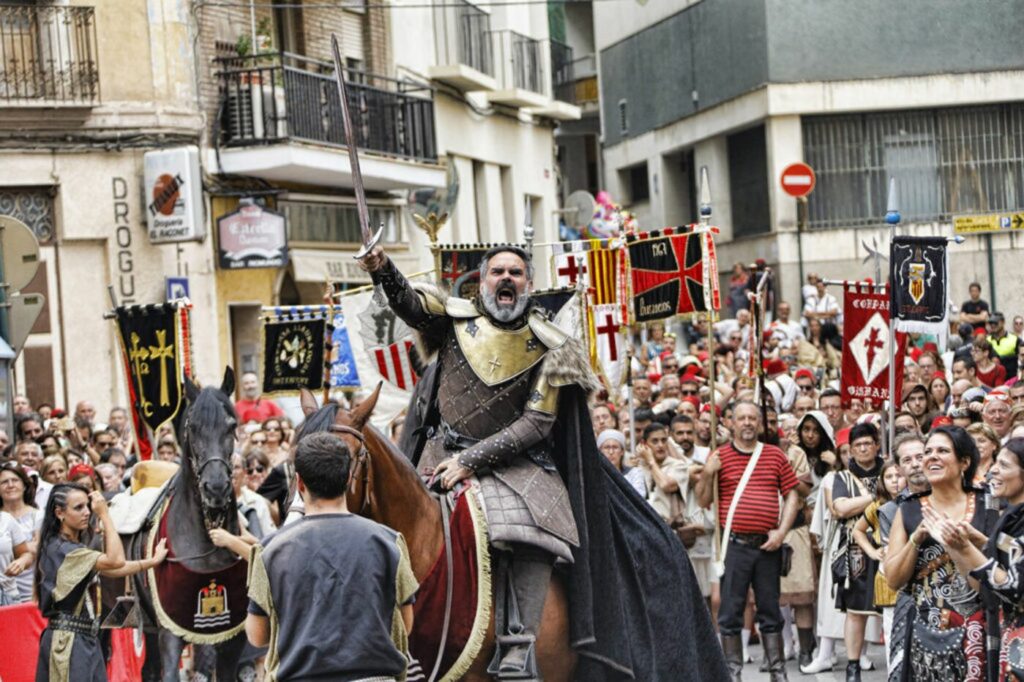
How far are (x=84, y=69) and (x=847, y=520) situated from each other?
545 inches

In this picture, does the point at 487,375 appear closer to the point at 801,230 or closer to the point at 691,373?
the point at 691,373

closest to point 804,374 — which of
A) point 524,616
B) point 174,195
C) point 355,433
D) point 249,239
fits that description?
point 174,195

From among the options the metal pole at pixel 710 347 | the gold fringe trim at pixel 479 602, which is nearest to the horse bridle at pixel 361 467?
the gold fringe trim at pixel 479 602

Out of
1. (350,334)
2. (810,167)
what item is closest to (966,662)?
(350,334)

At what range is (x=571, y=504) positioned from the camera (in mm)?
9016

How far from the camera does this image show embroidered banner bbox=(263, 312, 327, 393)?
1848 centimetres

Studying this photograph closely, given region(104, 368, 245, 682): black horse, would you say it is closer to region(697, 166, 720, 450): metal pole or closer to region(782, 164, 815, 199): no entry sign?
region(697, 166, 720, 450): metal pole

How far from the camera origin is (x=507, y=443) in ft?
28.5

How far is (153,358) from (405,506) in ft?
24.2

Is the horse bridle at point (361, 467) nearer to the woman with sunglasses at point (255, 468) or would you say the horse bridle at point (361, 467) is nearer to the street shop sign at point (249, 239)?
the woman with sunglasses at point (255, 468)

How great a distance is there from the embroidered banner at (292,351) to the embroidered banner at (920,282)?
5.87 m

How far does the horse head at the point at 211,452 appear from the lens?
33.7ft

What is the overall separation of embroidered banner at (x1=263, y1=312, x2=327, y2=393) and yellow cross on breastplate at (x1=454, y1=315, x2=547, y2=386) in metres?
9.62

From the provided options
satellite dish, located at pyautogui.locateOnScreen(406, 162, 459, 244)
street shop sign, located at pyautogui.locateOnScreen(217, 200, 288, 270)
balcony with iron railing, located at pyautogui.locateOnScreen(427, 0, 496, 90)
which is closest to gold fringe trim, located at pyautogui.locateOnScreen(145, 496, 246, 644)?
street shop sign, located at pyautogui.locateOnScreen(217, 200, 288, 270)
